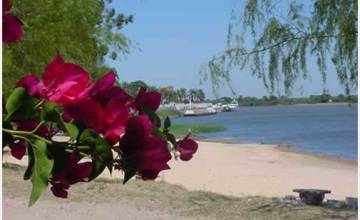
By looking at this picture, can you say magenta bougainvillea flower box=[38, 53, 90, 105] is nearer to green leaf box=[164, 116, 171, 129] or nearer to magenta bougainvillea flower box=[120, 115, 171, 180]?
magenta bougainvillea flower box=[120, 115, 171, 180]

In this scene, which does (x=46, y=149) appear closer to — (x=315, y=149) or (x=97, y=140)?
(x=97, y=140)

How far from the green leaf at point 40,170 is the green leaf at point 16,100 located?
0.17ft

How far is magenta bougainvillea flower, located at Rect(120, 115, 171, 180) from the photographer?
85 cm

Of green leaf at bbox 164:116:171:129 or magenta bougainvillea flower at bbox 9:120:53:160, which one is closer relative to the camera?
magenta bougainvillea flower at bbox 9:120:53:160

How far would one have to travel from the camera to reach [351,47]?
571 cm

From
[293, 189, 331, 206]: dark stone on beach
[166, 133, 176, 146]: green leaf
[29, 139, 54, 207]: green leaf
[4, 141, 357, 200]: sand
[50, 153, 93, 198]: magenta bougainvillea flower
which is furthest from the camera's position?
[4, 141, 357, 200]: sand

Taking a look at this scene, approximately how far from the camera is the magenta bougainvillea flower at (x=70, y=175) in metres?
0.89

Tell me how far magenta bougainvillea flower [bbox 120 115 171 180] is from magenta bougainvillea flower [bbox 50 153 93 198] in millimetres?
65

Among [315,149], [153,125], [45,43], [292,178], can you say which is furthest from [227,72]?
[315,149]

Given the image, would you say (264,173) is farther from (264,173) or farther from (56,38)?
(56,38)

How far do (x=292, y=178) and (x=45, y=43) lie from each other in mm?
11591

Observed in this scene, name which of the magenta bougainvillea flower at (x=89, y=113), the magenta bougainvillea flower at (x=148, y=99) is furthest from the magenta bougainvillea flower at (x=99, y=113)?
the magenta bougainvillea flower at (x=148, y=99)

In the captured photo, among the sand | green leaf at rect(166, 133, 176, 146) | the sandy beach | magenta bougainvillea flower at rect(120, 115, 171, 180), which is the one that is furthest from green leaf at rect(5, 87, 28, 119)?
the sandy beach

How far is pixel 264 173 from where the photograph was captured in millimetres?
20250
